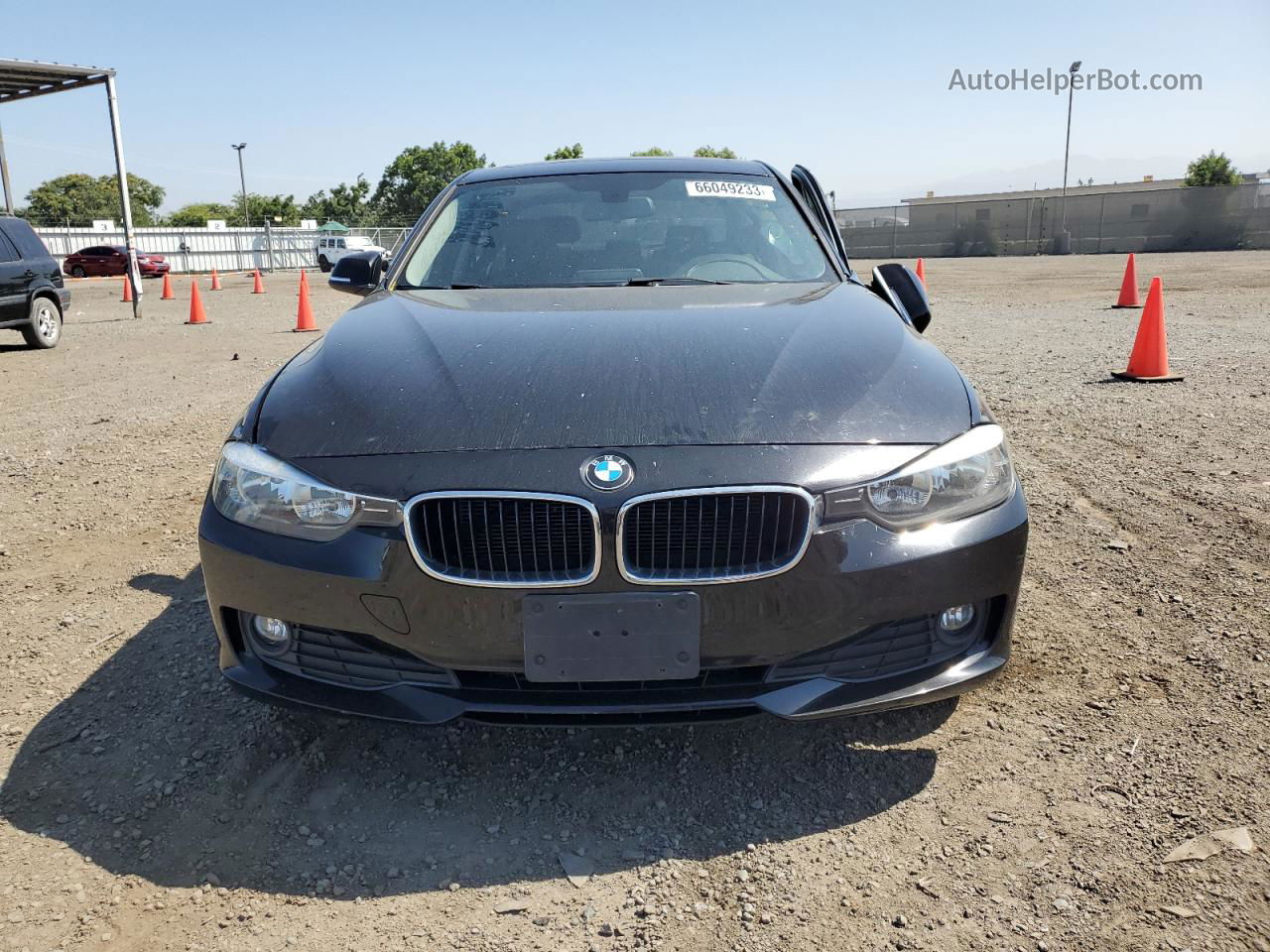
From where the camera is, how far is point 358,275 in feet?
12.7

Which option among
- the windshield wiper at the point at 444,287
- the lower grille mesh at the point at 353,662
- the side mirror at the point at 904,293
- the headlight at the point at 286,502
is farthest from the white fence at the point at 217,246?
the lower grille mesh at the point at 353,662

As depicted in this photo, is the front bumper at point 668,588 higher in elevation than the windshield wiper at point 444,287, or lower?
lower

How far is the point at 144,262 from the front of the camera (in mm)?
35594

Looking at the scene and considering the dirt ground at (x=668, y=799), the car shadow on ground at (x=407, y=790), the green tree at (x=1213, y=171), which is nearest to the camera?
the dirt ground at (x=668, y=799)

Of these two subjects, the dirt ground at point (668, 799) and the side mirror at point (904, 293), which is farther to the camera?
the side mirror at point (904, 293)

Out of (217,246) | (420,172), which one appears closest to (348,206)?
(420,172)

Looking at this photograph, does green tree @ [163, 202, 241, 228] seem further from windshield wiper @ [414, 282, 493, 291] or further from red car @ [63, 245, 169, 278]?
windshield wiper @ [414, 282, 493, 291]

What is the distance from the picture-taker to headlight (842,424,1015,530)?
86.0 inches

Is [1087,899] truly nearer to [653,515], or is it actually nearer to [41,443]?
[653,515]

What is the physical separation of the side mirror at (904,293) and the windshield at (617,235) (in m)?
0.29

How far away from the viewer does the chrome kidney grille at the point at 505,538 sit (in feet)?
6.86

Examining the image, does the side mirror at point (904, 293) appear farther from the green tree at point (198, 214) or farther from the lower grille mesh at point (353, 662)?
the green tree at point (198, 214)

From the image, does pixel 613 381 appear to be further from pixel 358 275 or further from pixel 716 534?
pixel 358 275

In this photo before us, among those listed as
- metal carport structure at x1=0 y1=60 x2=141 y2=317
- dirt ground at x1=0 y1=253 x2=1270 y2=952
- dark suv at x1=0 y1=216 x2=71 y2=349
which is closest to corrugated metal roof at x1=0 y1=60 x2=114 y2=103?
metal carport structure at x1=0 y1=60 x2=141 y2=317
